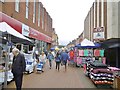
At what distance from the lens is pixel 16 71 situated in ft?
27.9

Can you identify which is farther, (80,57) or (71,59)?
(71,59)

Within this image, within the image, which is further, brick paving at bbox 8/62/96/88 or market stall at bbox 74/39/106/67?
market stall at bbox 74/39/106/67

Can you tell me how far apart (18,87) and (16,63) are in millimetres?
906

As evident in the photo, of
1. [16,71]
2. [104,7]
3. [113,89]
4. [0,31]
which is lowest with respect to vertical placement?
[113,89]

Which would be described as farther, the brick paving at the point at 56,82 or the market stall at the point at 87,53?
the market stall at the point at 87,53

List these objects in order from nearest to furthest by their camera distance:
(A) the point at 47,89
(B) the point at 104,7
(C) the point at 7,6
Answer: (A) the point at 47,89
(C) the point at 7,6
(B) the point at 104,7

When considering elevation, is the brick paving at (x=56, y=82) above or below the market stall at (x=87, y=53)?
below

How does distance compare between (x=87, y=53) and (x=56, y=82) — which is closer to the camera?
(x=56, y=82)

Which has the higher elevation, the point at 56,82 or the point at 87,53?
the point at 87,53

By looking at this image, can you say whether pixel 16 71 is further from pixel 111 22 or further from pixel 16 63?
pixel 111 22

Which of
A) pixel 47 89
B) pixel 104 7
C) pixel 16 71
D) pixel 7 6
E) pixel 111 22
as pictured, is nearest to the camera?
pixel 16 71

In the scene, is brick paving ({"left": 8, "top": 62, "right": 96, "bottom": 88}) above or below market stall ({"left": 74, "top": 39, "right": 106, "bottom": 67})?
below

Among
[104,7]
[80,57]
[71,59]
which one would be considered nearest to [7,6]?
[80,57]

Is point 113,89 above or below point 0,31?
below
